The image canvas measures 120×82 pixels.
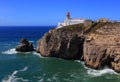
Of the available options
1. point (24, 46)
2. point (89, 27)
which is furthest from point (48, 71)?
point (24, 46)

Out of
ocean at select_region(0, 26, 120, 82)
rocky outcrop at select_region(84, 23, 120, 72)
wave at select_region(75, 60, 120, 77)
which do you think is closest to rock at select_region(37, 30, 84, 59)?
ocean at select_region(0, 26, 120, 82)

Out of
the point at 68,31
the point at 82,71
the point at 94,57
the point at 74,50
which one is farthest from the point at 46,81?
the point at 68,31

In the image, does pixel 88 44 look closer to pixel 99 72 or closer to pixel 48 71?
pixel 99 72

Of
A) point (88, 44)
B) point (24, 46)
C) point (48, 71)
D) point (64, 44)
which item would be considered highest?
point (88, 44)

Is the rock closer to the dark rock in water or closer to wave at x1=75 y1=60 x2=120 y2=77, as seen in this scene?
the dark rock in water

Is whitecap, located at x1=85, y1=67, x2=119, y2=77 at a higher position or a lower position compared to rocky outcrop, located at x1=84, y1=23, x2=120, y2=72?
lower

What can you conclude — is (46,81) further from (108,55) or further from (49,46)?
(49,46)

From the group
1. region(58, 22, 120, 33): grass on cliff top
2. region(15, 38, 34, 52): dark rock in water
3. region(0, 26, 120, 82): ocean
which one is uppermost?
region(58, 22, 120, 33): grass on cliff top

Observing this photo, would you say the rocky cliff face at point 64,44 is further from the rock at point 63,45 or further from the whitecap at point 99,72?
the whitecap at point 99,72

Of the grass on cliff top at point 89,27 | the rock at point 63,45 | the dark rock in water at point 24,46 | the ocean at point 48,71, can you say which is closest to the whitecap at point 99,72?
the ocean at point 48,71
